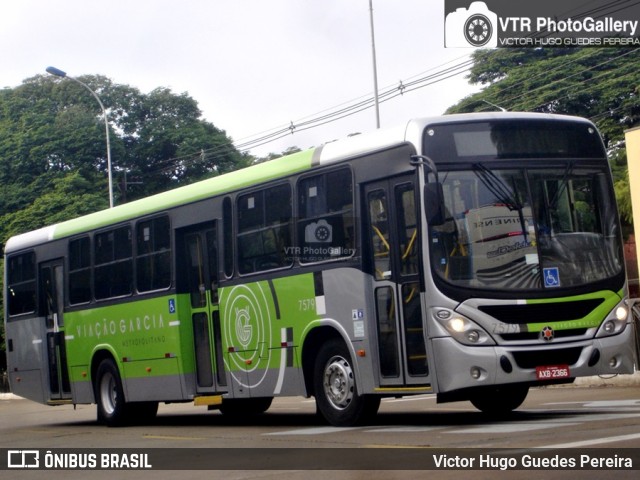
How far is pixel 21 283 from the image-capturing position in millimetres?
23078

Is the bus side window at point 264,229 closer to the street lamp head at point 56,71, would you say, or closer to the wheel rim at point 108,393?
the wheel rim at point 108,393

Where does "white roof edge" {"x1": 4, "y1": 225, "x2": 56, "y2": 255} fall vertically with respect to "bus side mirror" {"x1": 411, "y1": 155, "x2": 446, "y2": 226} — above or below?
above

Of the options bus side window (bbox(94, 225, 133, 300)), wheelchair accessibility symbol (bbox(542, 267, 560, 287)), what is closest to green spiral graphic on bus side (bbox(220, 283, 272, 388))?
bus side window (bbox(94, 225, 133, 300))

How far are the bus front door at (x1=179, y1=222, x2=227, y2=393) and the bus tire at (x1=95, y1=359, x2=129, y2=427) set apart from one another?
8.24 feet

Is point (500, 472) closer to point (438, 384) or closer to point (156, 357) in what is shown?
point (438, 384)

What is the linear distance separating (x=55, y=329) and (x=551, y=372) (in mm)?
11122

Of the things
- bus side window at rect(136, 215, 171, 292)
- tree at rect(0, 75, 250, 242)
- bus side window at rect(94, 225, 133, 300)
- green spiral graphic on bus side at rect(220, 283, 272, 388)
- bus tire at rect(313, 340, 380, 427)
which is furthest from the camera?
tree at rect(0, 75, 250, 242)

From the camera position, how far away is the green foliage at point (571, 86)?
5372 centimetres

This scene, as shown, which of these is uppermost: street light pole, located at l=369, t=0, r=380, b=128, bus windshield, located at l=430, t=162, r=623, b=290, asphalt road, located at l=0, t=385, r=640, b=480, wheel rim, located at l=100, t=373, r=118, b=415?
street light pole, located at l=369, t=0, r=380, b=128

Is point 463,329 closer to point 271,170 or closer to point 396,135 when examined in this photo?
point 396,135

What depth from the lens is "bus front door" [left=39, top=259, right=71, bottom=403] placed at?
71.0 ft

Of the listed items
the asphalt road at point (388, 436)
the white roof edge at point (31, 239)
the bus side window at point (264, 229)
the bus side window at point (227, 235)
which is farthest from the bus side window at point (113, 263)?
the bus side window at point (264, 229)

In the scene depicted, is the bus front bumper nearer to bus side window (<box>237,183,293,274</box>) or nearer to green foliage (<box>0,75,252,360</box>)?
bus side window (<box>237,183,293,274</box>)

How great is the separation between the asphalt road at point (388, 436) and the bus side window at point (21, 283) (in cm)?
225
